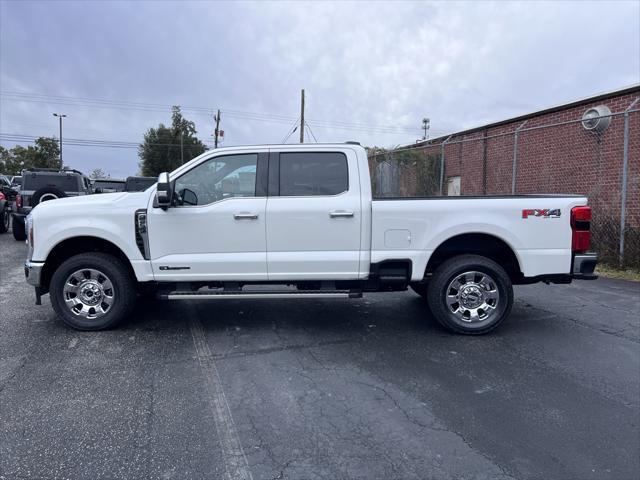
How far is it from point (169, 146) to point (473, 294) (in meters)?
51.9

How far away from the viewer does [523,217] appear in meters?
5.47

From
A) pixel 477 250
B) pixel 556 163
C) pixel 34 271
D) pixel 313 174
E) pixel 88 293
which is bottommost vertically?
pixel 88 293

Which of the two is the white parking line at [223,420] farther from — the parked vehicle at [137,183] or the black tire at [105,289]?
the parked vehicle at [137,183]

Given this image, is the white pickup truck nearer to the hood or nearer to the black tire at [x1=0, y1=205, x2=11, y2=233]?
the hood

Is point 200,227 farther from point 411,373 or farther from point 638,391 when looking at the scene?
point 638,391

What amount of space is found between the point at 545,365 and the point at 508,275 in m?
1.39

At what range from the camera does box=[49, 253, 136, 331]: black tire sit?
548 centimetres

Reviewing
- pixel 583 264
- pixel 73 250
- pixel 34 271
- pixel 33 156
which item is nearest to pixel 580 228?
pixel 583 264

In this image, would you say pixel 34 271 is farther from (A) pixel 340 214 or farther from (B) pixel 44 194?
(B) pixel 44 194

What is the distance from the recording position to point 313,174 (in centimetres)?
561

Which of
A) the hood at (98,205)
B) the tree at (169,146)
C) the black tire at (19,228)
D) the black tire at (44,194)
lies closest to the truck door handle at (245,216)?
the hood at (98,205)

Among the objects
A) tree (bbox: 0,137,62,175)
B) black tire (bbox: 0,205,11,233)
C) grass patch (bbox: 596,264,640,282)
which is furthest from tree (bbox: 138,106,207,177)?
grass patch (bbox: 596,264,640,282)

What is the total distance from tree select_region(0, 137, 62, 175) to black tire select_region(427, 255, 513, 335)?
64.6 metres

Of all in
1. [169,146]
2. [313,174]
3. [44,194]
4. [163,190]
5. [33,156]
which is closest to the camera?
[163,190]
